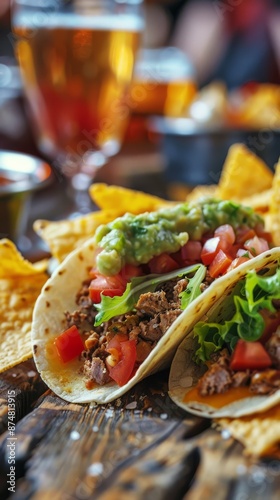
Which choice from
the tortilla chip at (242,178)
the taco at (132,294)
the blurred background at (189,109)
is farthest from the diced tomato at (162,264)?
the blurred background at (189,109)

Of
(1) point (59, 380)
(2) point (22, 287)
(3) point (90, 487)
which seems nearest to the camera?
(3) point (90, 487)

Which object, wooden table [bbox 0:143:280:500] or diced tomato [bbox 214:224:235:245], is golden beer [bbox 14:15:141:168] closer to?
diced tomato [bbox 214:224:235:245]

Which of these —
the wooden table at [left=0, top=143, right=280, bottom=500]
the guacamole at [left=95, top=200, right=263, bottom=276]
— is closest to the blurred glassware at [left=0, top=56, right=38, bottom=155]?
the guacamole at [left=95, top=200, right=263, bottom=276]

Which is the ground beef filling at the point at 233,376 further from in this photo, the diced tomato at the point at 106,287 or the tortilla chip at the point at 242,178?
the tortilla chip at the point at 242,178

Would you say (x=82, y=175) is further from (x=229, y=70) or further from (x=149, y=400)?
(x=229, y=70)

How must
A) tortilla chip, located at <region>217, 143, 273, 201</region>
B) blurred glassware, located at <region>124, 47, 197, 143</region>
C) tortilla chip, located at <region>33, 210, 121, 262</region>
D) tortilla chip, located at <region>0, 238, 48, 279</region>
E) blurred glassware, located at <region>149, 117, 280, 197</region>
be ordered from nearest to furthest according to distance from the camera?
tortilla chip, located at <region>0, 238, 48, 279</region>
tortilla chip, located at <region>33, 210, 121, 262</region>
tortilla chip, located at <region>217, 143, 273, 201</region>
blurred glassware, located at <region>149, 117, 280, 197</region>
blurred glassware, located at <region>124, 47, 197, 143</region>

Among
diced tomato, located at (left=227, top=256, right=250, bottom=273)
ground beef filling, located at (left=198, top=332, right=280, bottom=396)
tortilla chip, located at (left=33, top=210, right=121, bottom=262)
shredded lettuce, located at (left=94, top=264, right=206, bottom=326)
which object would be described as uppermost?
diced tomato, located at (left=227, top=256, right=250, bottom=273)

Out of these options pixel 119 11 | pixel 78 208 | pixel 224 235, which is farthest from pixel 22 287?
pixel 119 11
